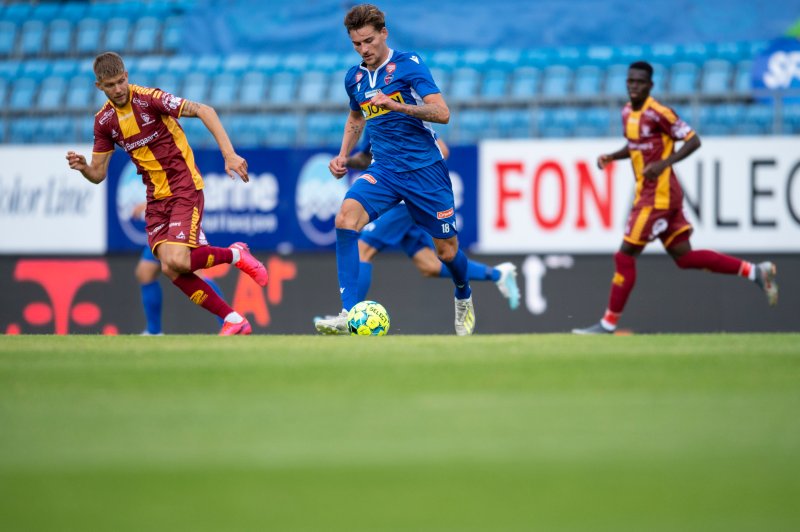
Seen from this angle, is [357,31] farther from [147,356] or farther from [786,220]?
[786,220]

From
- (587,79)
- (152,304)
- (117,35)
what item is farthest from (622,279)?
(117,35)

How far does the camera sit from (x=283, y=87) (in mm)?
17547

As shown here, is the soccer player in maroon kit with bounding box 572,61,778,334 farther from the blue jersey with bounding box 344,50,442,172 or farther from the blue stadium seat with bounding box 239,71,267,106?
the blue stadium seat with bounding box 239,71,267,106

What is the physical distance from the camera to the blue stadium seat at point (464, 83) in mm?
16609

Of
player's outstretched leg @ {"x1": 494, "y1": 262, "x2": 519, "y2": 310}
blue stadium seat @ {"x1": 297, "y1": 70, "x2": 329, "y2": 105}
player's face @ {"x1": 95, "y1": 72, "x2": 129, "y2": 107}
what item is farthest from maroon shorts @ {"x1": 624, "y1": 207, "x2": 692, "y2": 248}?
blue stadium seat @ {"x1": 297, "y1": 70, "x2": 329, "y2": 105}

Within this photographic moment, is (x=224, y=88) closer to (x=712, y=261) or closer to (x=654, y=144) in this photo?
(x=654, y=144)

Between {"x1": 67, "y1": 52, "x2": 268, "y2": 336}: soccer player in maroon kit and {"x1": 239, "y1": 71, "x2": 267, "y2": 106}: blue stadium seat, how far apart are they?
8.09 metres

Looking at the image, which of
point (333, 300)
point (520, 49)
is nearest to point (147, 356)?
point (333, 300)

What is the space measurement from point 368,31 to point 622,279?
3.65m

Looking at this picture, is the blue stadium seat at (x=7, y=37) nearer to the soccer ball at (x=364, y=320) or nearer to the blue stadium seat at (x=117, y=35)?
the blue stadium seat at (x=117, y=35)

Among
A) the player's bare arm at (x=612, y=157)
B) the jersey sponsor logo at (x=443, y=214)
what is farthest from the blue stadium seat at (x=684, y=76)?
the jersey sponsor logo at (x=443, y=214)

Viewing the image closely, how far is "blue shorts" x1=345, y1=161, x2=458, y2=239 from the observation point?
346 inches

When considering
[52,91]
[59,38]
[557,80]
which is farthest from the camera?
[59,38]

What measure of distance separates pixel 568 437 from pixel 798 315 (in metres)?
9.72
